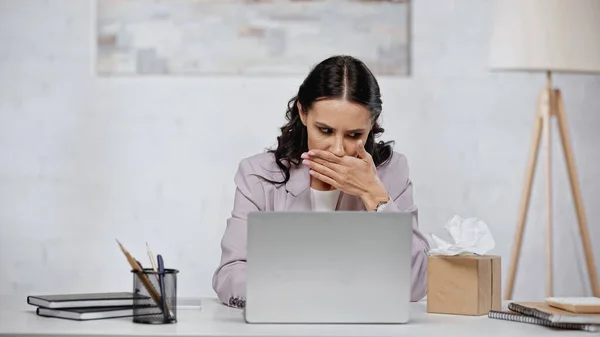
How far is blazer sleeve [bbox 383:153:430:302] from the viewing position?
2.14m

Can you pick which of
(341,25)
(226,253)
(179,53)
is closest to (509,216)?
(341,25)

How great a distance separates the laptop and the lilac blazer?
0.66 metres

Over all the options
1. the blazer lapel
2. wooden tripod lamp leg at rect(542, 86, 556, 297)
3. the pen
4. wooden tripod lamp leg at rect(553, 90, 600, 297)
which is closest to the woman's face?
the blazer lapel

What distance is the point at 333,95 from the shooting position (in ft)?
7.49

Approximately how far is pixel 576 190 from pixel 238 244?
1636 mm

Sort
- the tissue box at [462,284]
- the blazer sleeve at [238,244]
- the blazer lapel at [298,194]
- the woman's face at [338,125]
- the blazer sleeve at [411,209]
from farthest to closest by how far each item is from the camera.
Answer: the blazer lapel at [298,194], the woman's face at [338,125], the blazer sleeve at [411,209], the blazer sleeve at [238,244], the tissue box at [462,284]

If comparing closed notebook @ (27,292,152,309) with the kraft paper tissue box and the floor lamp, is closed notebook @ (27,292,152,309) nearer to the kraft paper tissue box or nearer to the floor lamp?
the kraft paper tissue box

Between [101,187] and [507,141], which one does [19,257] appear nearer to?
[101,187]

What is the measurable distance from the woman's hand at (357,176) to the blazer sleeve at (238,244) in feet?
0.74

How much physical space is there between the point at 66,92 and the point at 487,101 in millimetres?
1731

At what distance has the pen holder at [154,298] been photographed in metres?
1.47

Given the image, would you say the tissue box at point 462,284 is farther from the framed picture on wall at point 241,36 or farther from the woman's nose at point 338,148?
the framed picture on wall at point 241,36

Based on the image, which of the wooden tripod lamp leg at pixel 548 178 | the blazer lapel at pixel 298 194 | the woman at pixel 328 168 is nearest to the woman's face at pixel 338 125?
the woman at pixel 328 168

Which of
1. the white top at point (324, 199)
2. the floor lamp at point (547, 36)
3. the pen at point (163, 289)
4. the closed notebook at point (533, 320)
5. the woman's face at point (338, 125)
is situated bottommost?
the closed notebook at point (533, 320)
